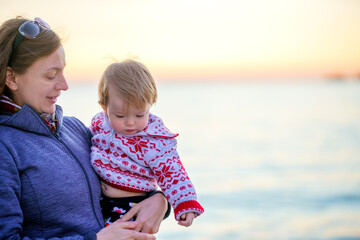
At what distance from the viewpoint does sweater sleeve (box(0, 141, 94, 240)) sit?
1721mm

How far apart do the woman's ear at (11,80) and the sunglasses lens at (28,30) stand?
7.0 inches

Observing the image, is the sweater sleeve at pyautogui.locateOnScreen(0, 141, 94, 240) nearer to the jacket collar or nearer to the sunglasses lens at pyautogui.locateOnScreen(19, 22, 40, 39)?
the jacket collar

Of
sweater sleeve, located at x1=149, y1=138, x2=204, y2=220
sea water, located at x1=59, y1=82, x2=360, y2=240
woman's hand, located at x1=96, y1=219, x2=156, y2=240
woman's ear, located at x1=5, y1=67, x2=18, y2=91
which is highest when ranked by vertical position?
sea water, located at x1=59, y1=82, x2=360, y2=240

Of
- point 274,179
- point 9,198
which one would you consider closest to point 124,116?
point 9,198

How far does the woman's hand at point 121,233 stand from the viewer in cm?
198

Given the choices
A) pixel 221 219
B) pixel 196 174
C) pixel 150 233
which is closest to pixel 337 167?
pixel 196 174

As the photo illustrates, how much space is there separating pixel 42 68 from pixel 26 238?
78cm

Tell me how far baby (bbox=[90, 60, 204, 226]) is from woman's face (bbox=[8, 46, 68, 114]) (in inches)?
10.9

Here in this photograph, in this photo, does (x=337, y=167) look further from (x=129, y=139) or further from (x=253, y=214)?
(x=129, y=139)

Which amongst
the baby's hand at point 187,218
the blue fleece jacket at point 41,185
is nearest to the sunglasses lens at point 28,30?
the blue fleece jacket at point 41,185

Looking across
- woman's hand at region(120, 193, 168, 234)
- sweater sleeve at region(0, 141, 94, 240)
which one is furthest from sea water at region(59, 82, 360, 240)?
sweater sleeve at region(0, 141, 94, 240)

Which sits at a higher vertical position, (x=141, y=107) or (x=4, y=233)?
(x=141, y=107)

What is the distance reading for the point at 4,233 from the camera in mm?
1716

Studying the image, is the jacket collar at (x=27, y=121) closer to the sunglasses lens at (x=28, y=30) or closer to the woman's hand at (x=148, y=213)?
the sunglasses lens at (x=28, y=30)
